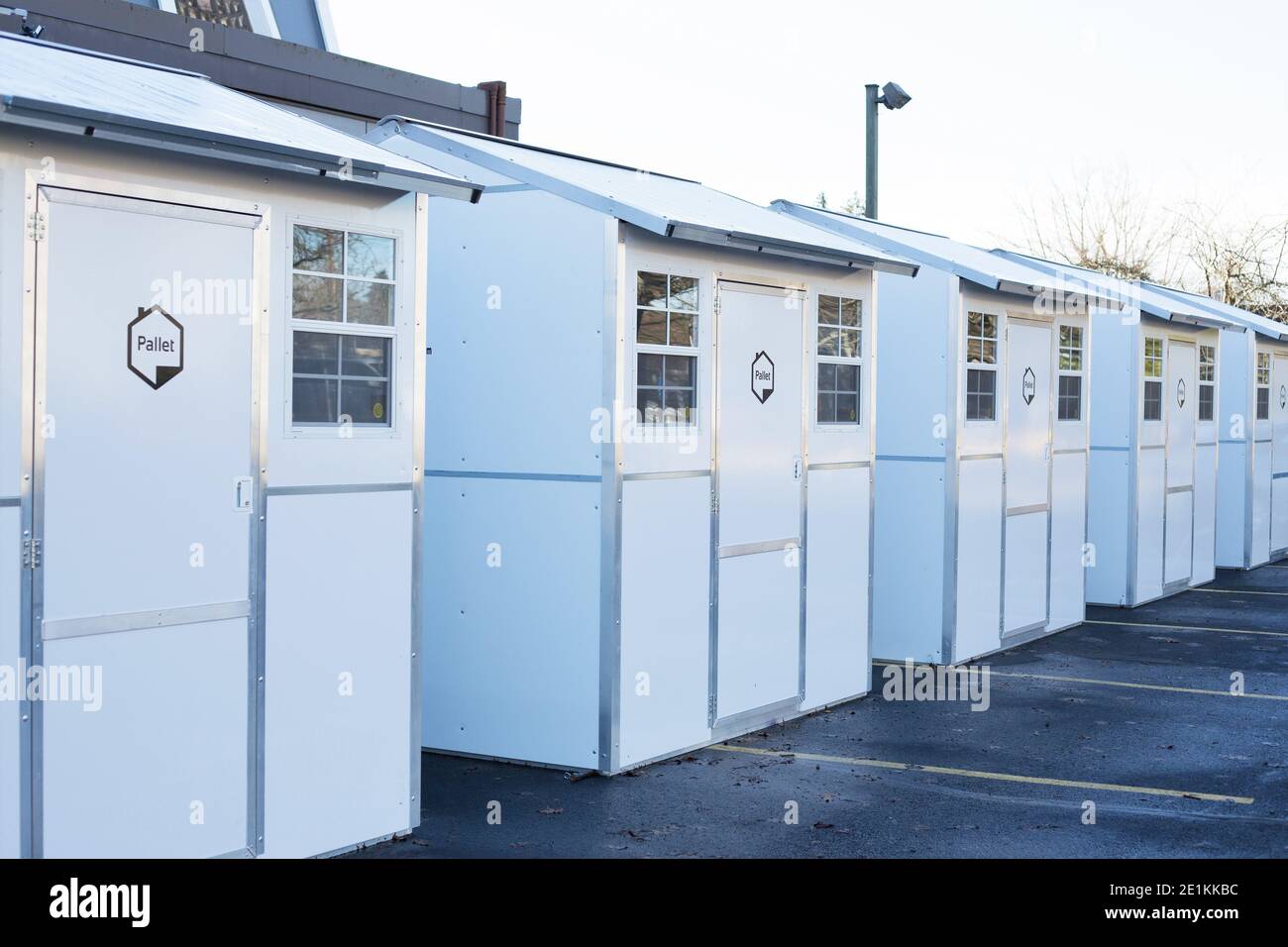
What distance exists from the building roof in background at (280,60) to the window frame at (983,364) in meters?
5.13

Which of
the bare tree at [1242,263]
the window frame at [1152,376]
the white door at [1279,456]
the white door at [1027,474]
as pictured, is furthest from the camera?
the bare tree at [1242,263]

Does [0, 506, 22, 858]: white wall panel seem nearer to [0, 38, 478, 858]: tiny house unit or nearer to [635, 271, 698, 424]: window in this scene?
[0, 38, 478, 858]: tiny house unit

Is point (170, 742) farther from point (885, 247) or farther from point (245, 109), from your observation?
point (885, 247)

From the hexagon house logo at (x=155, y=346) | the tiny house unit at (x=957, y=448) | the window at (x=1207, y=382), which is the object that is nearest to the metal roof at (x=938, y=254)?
the tiny house unit at (x=957, y=448)

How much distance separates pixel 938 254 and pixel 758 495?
3373mm

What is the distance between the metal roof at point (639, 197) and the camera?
7.33 meters

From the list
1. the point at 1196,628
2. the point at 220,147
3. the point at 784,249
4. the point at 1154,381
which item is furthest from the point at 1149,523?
the point at 220,147

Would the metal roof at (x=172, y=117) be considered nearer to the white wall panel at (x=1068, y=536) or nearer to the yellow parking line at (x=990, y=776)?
the yellow parking line at (x=990, y=776)

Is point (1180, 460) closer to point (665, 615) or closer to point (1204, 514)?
point (1204, 514)

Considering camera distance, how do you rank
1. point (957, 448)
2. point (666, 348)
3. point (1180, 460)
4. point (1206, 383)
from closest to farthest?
point (666, 348)
point (957, 448)
point (1180, 460)
point (1206, 383)

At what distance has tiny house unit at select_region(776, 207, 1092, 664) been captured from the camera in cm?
1059

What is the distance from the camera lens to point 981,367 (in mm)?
10891

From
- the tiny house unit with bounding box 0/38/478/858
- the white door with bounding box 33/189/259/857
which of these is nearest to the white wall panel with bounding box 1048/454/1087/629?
the tiny house unit with bounding box 0/38/478/858

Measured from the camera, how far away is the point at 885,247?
427 inches
